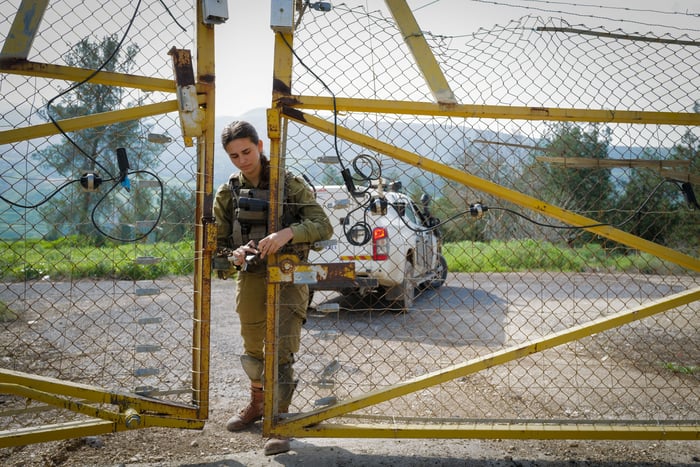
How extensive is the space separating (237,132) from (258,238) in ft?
2.02

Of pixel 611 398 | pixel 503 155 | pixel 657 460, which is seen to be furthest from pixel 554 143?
pixel 657 460

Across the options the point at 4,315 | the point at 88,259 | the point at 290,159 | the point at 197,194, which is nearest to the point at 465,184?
the point at 290,159

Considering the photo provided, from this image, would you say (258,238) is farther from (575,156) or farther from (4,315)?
(4,315)

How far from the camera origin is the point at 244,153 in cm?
281

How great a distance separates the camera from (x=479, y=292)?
9.91 meters

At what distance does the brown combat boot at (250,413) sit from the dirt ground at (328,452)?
59 mm

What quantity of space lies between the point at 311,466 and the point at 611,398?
2.55m

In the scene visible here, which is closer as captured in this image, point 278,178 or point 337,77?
point 278,178

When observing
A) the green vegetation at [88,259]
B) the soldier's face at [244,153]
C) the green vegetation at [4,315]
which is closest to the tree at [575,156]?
the soldier's face at [244,153]

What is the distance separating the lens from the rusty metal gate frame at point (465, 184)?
2.55 m

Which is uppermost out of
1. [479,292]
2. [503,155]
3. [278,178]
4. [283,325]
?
[503,155]

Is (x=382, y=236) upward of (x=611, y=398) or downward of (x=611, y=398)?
upward

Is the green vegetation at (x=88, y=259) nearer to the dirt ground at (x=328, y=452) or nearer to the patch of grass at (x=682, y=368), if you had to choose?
the dirt ground at (x=328, y=452)

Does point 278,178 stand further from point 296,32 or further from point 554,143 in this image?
point 554,143
